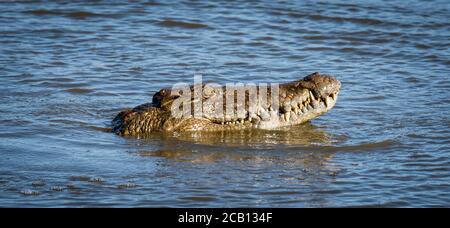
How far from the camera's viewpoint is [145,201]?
22.4ft

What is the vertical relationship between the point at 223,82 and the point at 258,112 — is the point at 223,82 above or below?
above

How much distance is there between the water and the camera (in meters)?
7.19

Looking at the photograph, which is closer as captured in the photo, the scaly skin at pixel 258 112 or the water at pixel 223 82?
the water at pixel 223 82

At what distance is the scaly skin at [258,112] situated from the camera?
8836 millimetres

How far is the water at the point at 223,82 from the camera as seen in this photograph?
23.6ft

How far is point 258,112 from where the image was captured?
8898 millimetres

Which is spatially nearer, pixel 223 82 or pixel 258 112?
pixel 258 112

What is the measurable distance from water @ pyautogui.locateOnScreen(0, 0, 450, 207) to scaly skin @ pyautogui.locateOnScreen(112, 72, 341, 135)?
0.15 m

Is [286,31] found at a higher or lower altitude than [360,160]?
higher

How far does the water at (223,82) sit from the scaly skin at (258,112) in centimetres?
15

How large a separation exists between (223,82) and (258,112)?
249 centimetres
